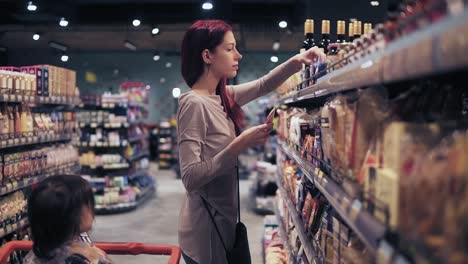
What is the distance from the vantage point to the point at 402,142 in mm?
1115

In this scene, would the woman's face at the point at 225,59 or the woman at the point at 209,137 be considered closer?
the woman at the point at 209,137

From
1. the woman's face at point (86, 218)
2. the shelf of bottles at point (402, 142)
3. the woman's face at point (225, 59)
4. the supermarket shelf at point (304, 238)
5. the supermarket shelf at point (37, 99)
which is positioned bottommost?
the supermarket shelf at point (304, 238)

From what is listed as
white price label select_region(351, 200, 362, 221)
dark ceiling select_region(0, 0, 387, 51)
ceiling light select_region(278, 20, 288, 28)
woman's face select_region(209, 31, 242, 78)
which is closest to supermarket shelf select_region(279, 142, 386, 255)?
white price label select_region(351, 200, 362, 221)

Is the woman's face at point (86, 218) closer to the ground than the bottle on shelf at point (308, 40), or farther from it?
closer to the ground

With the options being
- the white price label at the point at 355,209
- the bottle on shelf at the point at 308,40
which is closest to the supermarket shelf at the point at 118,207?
the bottle on shelf at the point at 308,40

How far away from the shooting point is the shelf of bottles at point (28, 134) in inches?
168

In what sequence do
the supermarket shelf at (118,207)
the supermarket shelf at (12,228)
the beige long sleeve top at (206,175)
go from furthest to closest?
the supermarket shelf at (118,207)
the supermarket shelf at (12,228)
the beige long sleeve top at (206,175)

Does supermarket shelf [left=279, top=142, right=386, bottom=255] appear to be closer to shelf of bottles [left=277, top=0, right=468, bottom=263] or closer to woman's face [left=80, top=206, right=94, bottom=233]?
shelf of bottles [left=277, top=0, right=468, bottom=263]

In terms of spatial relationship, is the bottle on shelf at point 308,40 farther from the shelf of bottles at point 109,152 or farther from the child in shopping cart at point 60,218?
the shelf of bottles at point 109,152

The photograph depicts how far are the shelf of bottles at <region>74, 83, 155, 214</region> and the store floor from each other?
0.29 meters

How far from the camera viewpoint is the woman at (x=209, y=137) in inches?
90.4

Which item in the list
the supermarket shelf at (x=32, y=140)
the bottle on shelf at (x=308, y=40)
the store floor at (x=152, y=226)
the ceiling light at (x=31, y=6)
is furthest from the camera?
the ceiling light at (x=31, y=6)

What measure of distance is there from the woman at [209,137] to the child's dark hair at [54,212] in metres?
0.53

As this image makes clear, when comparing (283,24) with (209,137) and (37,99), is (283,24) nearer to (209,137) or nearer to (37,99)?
(37,99)
